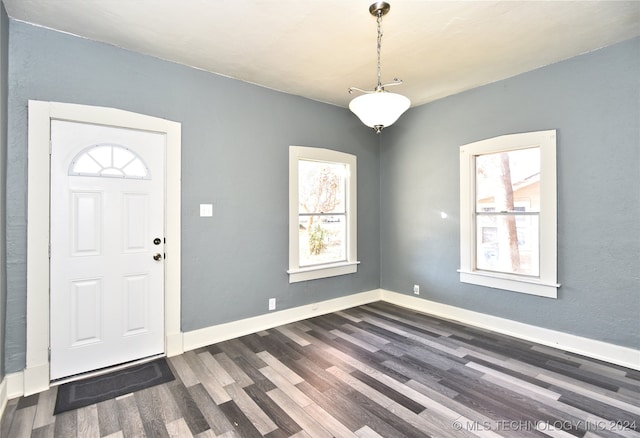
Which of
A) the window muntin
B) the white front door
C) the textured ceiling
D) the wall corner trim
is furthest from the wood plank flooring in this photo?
the textured ceiling

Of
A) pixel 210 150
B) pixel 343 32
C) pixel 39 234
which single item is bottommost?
pixel 39 234

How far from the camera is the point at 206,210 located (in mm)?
3225

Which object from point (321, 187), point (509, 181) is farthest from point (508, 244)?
point (321, 187)

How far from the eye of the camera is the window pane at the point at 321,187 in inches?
160

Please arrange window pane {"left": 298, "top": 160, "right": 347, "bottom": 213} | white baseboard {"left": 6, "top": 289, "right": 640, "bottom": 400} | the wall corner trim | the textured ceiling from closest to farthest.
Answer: the wall corner trim → the textured ceiling → white baseboard {"left": 6, "top": 289, "right": 640, "bottom": 400} → window pane {"left": 298, "top": 160, "right": 347, "bottom": 213}

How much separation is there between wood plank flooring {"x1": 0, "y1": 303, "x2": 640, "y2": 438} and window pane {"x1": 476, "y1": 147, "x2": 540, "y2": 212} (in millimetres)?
1480

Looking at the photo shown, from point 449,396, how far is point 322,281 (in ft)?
7.06

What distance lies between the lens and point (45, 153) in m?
2.42

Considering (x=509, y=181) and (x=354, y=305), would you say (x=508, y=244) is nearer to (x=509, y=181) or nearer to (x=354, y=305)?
(x=509, y=181)

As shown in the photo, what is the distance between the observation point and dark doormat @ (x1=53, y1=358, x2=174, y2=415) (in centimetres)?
225

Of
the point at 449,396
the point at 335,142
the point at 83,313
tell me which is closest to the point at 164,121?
the point at 83,313

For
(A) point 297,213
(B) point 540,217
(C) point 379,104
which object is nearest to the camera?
(C) point 379,104

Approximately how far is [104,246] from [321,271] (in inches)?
94.8

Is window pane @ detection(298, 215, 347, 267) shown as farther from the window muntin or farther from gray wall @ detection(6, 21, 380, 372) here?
the window muntin
